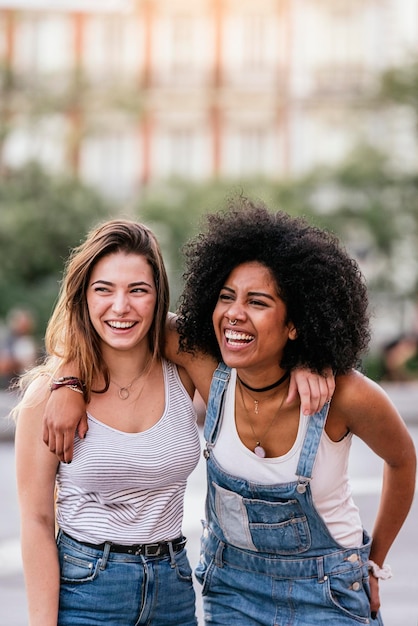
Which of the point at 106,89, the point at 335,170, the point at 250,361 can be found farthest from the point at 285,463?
the point at 106,89

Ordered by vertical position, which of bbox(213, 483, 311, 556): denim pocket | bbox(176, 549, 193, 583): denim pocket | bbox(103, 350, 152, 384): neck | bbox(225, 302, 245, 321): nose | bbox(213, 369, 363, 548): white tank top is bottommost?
bbox(176, 549, 193, 583): denim pocket

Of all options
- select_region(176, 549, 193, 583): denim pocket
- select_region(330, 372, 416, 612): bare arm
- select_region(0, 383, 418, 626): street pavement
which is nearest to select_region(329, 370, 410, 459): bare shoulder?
select_region(330, 372, 416, 612): bare arm

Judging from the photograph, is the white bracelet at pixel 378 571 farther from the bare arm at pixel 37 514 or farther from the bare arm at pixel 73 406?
the bare arm at pixel 37 514

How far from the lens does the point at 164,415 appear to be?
3.22m

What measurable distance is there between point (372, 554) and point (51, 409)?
114 centimetres

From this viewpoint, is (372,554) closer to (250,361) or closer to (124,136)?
(250,361)

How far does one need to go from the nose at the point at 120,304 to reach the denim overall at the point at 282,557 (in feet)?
1.23

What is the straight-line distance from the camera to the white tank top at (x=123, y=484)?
3.06 metres

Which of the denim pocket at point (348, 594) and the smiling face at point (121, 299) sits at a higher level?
the smiling face at point (121, 299)

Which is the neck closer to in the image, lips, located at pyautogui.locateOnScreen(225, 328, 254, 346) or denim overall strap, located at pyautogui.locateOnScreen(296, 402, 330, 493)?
lips, located at pyautogui.locateOnScreen(225, 328, 254, 346)

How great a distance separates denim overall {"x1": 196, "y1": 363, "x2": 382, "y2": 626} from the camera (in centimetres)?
305

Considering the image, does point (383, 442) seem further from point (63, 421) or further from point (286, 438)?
point (63, 421)

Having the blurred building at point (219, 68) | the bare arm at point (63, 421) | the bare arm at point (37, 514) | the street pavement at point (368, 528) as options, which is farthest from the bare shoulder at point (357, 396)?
the blurred building at point (219, 68)

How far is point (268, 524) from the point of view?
308 centimetres
